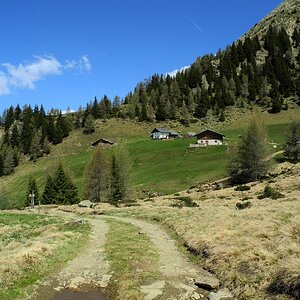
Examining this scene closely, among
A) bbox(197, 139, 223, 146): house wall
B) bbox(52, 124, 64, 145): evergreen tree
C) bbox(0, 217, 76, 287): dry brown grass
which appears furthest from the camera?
bbox(52, 124, 64, 145): evergreen tree

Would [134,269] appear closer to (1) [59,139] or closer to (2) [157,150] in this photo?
(2) [157,150]

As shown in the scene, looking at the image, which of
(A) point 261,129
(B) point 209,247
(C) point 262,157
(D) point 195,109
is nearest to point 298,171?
(C) point 262,157

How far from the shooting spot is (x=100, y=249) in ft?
78.4

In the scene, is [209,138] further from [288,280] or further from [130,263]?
[288,280]

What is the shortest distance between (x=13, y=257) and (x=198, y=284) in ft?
32.5

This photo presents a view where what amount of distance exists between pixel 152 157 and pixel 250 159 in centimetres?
4943

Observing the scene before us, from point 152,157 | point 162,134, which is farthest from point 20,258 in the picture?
point 162,134

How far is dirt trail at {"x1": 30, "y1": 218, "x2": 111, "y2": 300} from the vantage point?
51.9ft

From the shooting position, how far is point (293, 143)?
95.4 metres

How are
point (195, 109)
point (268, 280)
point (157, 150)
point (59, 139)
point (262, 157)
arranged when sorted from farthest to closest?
point (195, 109), point (59, 139), point (157, 150), point (262, 157), point (268, 280)

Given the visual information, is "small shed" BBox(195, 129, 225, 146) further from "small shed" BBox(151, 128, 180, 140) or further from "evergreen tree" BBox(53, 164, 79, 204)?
"evergreen tree" BBox(53, 164, 79, 204)

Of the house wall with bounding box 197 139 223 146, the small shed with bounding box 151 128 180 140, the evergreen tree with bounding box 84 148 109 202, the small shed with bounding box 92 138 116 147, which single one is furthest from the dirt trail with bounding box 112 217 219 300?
the small shed with bounding box 151 128 180 140

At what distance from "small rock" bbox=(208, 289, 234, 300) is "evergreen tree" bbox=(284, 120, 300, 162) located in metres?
85.3

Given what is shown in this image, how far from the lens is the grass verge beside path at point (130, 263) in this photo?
604 inches
